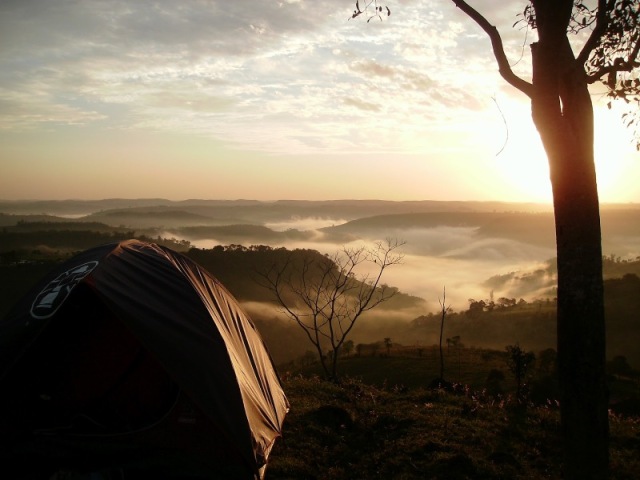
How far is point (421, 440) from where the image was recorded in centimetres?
741

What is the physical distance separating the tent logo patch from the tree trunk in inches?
199

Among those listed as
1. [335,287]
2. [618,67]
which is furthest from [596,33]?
[335,287]

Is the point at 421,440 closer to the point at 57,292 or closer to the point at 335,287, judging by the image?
the point at 57,292

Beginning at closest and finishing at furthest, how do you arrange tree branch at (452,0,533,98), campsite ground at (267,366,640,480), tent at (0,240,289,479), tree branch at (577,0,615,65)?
1. tree branch at (577,0,615,65)
2. tree branch at (452,0,533,98)
3. tent at (0,240,289,479)
4. campsite ground at (267,366,640,480)

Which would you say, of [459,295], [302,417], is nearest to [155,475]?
[302,417]

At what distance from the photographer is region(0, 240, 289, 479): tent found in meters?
5.56

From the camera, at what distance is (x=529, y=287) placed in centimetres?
15300

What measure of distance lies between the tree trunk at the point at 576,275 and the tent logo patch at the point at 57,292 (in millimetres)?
5056

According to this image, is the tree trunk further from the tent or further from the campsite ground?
the tent

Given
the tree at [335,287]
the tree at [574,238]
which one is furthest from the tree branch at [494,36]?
the tree at [335,287]

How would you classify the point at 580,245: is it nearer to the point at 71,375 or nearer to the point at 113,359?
the point at 113,359

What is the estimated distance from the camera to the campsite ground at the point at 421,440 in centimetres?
637

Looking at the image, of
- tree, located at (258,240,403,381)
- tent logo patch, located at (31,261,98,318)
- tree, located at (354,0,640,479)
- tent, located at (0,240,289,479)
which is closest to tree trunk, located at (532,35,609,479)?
tree, located at (354,0,640,479)

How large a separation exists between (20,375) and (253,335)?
3.40m
